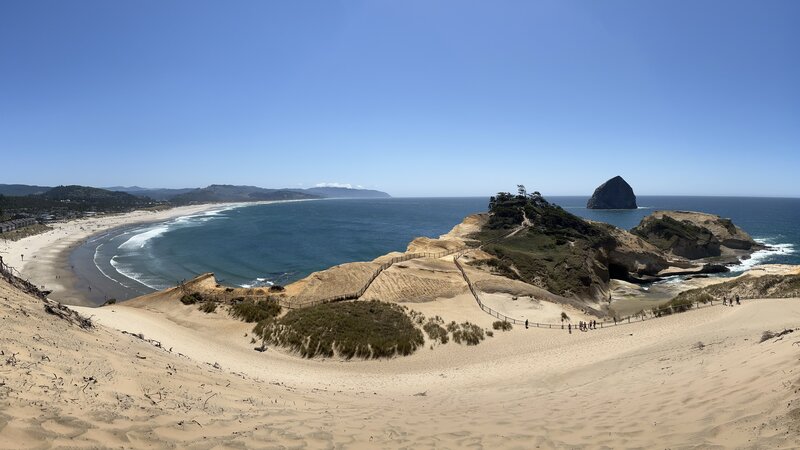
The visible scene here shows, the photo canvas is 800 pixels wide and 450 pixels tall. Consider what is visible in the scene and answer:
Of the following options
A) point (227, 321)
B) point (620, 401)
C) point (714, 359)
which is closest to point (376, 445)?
point (620, 401)

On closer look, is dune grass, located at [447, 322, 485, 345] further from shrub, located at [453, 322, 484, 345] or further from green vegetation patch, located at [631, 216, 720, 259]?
green vegetation patch, located at [631, 216, 720, 259]

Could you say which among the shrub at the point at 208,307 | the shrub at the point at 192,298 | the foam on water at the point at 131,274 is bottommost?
the foam on water at the point at 131,274

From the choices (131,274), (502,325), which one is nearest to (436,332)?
(502,325)

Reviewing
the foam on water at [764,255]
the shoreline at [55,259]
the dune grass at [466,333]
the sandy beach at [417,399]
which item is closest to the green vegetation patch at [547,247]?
the dune grass at [466,333]

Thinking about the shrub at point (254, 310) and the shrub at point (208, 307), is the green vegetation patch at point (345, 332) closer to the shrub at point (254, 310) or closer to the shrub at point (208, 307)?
the shrub at point (254, 310)

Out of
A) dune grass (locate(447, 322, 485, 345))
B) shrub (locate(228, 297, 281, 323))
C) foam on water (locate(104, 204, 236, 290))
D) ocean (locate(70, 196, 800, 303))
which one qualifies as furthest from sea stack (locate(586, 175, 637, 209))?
shrub (locate(228, 297, 281, 323))

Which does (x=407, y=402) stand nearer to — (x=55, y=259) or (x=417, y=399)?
(x=417, y=399)

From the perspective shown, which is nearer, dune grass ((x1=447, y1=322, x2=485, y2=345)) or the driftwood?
the driftwood
